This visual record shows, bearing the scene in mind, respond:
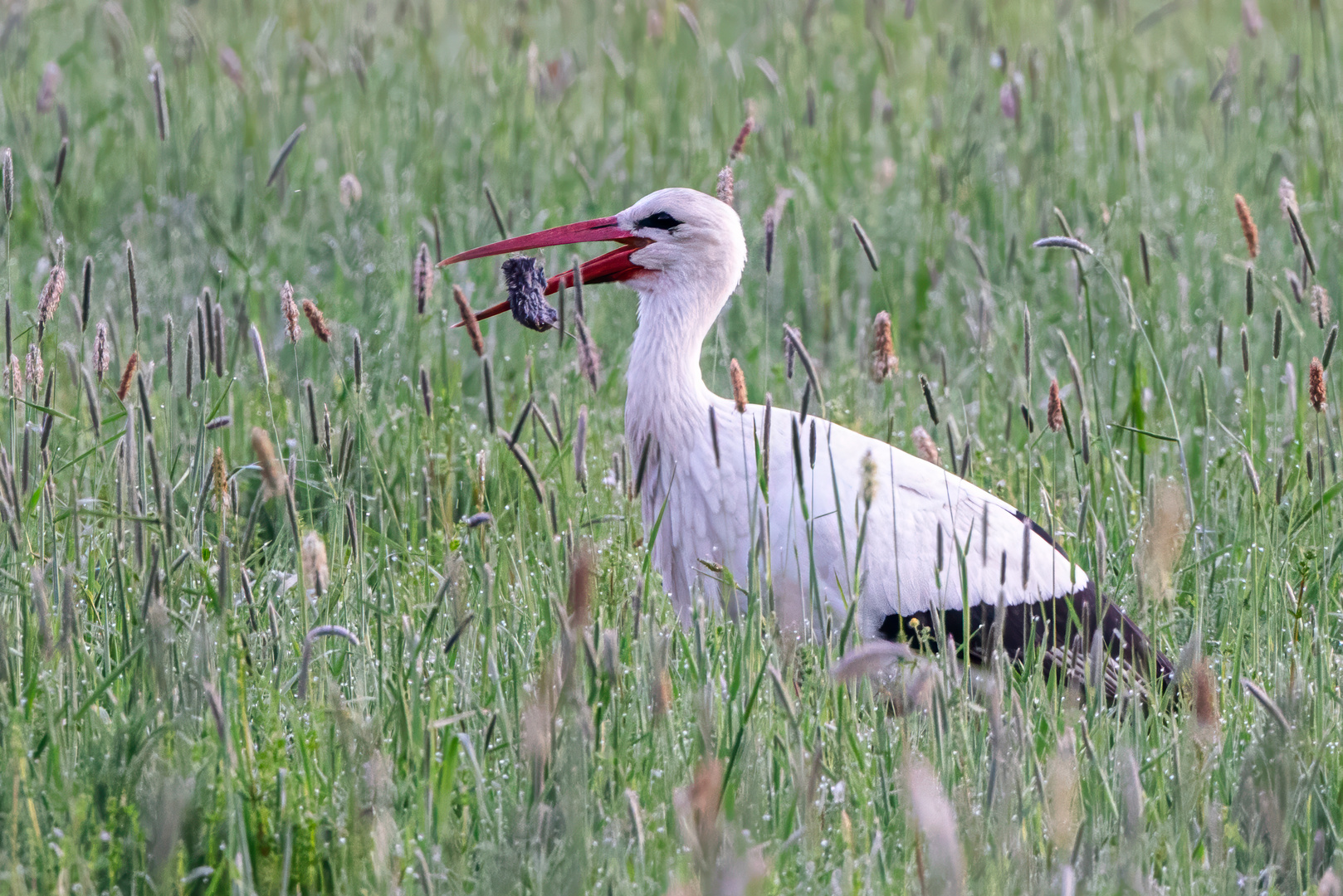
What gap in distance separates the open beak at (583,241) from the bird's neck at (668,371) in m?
0.10

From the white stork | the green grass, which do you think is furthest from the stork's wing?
the green grass

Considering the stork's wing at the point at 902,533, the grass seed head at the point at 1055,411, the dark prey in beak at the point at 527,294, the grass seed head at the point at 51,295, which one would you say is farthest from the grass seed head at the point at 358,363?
the grass seed head at the point at 1055,411


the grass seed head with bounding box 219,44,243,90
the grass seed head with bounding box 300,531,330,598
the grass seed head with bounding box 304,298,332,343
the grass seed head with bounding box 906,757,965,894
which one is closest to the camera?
the grass seed head with bounding box 906,757,965,894

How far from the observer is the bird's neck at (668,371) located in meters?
3.37

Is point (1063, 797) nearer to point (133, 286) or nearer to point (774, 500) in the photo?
point (774, 500)

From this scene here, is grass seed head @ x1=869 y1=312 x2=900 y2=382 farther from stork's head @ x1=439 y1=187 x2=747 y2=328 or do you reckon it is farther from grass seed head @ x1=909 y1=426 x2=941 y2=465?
stork's head @ x1=439 y1=187 x2=747 y2=328

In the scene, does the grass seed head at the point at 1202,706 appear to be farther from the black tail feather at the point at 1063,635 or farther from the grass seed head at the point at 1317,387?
the grass seed head at the point at 1317,387

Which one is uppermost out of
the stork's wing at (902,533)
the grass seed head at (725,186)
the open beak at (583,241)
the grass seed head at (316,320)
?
the grass seed head at (725,186)

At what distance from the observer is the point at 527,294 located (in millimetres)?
3348

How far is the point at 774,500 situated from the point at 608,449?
103 centimetres

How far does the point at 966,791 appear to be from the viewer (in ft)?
6.61

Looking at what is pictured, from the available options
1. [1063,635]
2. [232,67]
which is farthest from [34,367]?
[232,67]

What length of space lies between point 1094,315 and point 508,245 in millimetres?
2260

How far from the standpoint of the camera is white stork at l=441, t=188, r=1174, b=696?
3.03 metres
